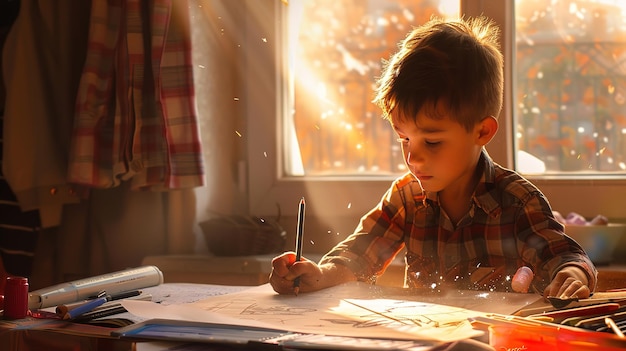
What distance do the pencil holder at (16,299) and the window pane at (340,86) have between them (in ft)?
3.88

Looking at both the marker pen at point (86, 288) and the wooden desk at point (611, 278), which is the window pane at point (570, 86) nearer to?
the wooden desk at point (611, 278)

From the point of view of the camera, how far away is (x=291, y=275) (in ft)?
2.89

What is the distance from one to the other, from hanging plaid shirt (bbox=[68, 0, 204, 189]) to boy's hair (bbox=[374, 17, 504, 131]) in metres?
0.72

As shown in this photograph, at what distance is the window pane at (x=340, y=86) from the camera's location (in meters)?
1.87

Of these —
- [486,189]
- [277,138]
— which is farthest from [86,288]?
[277,138]

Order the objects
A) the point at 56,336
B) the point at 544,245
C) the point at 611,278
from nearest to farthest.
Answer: the point at 56,336, the point at 544,245, the point at 611,278

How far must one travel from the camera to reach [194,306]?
75cm

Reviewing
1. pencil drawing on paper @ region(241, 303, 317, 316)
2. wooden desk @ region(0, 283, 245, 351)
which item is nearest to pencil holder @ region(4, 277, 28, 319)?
wooden desk @ region(0, 283, 245, 351)

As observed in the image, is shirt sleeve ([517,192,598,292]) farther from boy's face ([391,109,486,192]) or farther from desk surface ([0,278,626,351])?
desk surface ([0,278,626,351])

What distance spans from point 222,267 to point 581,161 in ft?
2.70

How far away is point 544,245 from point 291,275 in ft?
1.09

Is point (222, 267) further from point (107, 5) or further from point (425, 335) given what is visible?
point (425, 335)

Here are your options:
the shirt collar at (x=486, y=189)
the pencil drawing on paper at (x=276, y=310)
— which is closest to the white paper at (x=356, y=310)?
the pencil drawing on paper at (x=276, y=310)

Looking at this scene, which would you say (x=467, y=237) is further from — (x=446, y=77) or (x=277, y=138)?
(x=277, y=138)
